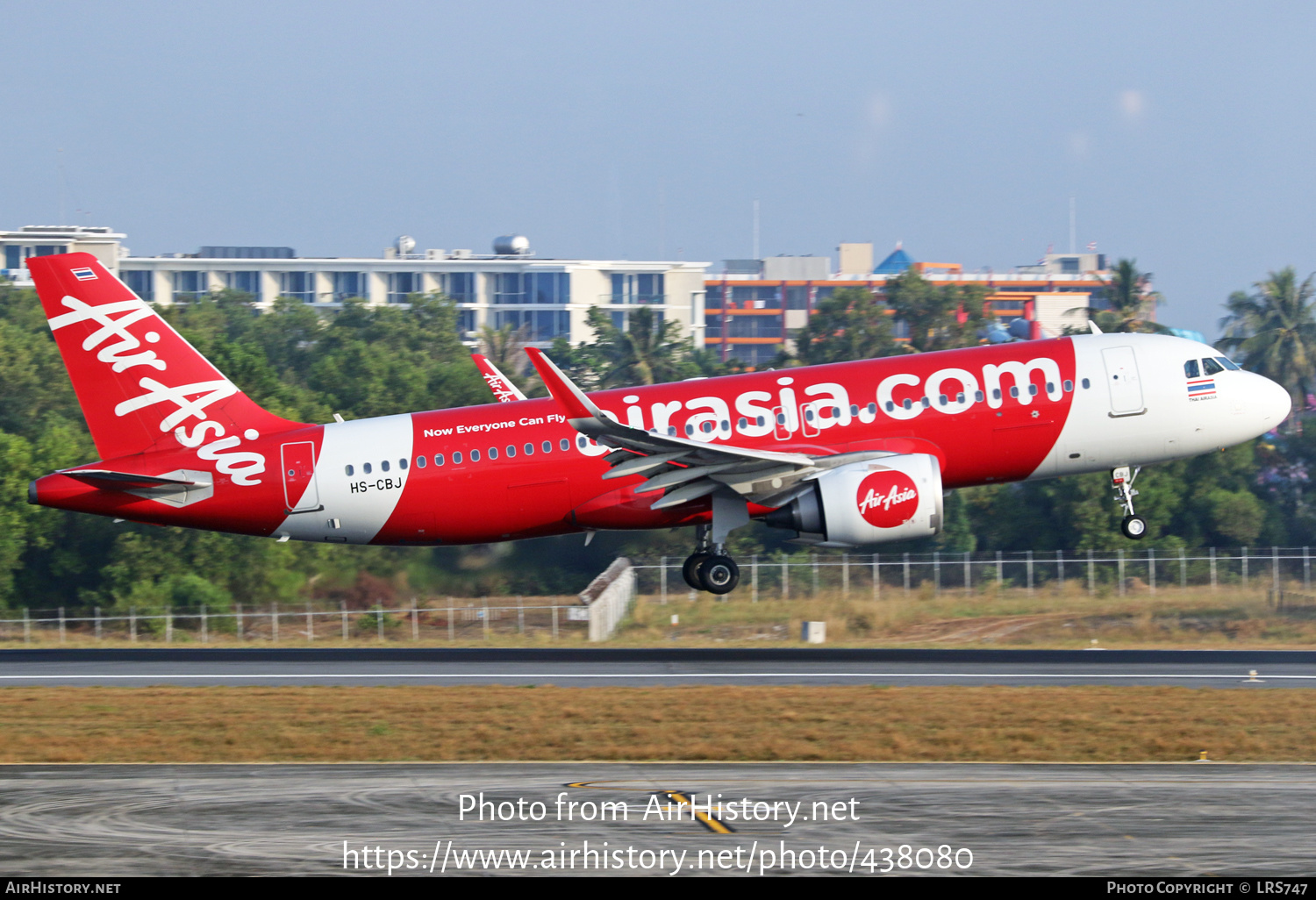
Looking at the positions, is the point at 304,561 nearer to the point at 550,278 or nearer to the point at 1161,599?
the point at 1161,599

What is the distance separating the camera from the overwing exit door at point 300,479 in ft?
101

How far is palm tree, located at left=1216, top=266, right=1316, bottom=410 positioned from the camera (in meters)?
106

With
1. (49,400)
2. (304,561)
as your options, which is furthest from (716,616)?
(49,400)

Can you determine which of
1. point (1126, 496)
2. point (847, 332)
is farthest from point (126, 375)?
point (847, 332)

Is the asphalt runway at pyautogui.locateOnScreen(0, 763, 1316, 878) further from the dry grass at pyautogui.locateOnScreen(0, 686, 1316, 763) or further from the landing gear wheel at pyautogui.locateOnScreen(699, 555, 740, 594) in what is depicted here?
the landing gear wheel at pyautogui.locateOnScreen(699, 555, 740, 594)

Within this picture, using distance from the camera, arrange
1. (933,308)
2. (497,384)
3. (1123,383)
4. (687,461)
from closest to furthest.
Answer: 1. (687,461)
2. (1123,383)
3. (497,384)
4. (933,308)

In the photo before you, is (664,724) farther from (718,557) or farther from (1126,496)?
(1126,496)

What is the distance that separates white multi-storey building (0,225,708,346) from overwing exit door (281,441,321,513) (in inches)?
6312

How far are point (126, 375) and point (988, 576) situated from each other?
1067 inches

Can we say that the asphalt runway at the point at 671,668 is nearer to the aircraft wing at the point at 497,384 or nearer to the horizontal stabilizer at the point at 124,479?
the horizontal stabilizer at the point at 124,479

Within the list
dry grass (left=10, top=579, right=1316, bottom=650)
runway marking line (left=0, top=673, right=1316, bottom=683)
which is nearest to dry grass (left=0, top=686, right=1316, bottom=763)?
runway marking line (left=0, top=673, right=1316, bottom=683)

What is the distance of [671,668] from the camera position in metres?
31.2

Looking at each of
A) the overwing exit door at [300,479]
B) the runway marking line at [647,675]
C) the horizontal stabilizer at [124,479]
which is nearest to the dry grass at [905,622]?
the runway marking line at [647,675]

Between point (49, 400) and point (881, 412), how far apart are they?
63455 millimetres
